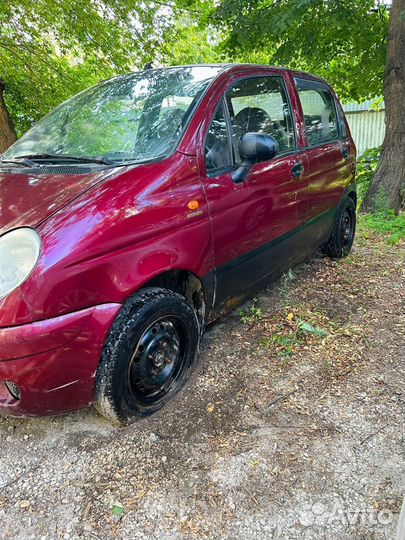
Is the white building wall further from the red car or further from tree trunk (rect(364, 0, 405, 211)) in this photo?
the red car

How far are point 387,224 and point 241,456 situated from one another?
507 cm

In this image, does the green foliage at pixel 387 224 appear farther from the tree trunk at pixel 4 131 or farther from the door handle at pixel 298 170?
the tree trunk at pixel 4 131

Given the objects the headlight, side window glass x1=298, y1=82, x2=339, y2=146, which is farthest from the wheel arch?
side window glass x1=298, y1=82, x2=339, y2=146

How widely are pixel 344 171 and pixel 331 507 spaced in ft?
11.2

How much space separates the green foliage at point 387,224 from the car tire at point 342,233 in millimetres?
1021

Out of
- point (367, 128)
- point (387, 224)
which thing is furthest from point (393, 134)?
point (367, 128)

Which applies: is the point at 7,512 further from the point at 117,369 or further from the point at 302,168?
the point at 302,168

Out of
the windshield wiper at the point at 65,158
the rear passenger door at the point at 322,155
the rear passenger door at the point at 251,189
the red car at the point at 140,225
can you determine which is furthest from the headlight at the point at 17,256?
the rear passenger door at the point at 322,155

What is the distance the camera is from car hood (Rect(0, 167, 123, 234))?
1.94 meters

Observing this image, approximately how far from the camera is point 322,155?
12.4 feet

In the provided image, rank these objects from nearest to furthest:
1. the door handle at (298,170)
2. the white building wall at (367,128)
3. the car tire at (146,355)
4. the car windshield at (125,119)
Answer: the car tire at (146,355) → the car windshield at (125,119) → the door handle at (298,170) → the white building wall at (367,128)

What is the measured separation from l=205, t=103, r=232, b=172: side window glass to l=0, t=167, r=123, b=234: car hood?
0.61 m

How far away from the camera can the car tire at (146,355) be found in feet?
6.77

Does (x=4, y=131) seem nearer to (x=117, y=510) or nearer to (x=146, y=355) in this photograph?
(x=146, y=355)
